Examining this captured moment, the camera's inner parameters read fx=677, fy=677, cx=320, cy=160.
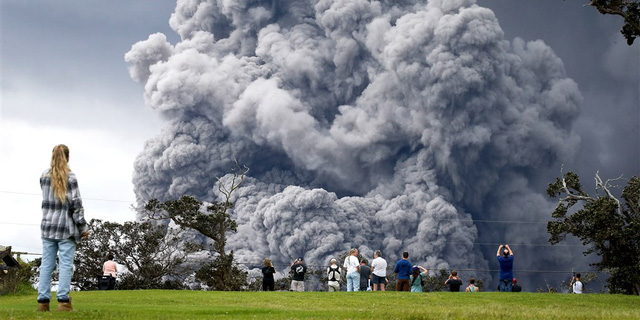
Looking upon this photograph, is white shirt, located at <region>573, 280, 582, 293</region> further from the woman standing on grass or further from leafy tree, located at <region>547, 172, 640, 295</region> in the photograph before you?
the woman standing on grass

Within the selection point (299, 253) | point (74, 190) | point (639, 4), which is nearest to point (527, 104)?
point (299, 253)

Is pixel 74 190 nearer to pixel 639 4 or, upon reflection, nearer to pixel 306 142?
pixel 639 4

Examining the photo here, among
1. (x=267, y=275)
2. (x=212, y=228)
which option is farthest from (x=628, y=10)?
(x=212, y=228)

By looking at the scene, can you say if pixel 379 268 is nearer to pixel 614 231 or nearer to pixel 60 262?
pixel 614 231

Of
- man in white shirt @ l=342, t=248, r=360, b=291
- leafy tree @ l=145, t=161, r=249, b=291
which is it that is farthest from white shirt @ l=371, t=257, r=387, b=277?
leafy tree @ l=145, t=161, r=249, b=291

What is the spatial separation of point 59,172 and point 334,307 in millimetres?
6500

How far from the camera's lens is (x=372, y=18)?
100m

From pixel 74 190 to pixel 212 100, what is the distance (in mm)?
92095

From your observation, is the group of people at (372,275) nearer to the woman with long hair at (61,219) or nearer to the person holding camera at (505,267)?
the person holding camera at (505,267)

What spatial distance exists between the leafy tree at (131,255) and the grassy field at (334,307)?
2066 centimetres

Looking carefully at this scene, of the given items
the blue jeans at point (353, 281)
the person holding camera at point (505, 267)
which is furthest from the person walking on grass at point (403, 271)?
the person holding camera at point (505, 267)

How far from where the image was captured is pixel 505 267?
80.7 feet

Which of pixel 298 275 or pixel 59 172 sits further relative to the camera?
pixel 298 275

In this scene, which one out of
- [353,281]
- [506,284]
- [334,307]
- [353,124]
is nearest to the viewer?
[334,307]
